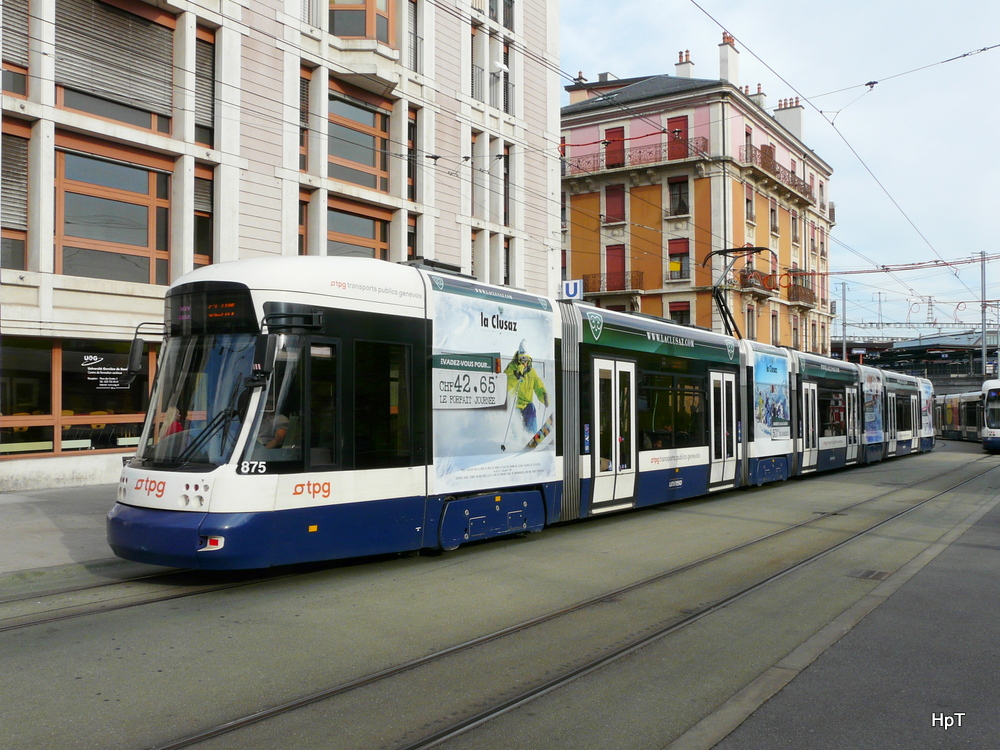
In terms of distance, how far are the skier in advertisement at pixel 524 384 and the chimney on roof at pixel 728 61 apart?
35666mm

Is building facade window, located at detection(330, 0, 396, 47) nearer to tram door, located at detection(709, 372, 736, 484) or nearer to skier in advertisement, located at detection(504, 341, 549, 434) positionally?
tram door, located at detection(709, 372, 736, 484)

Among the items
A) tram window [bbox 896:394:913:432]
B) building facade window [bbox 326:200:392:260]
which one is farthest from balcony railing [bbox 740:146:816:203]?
building facade window [bbox 326:200:392:260]

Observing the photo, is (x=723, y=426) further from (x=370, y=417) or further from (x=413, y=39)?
(x=413, y=39)

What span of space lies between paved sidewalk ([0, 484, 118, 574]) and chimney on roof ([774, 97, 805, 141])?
45.0m

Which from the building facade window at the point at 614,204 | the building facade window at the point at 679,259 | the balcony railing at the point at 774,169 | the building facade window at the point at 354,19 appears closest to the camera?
the building facade window at the point at 354,19

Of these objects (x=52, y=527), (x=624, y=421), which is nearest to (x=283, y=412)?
(x=52, y=527)

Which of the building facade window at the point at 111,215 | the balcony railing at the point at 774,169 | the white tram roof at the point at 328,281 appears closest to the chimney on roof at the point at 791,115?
the balcony railing at the point at 774,169

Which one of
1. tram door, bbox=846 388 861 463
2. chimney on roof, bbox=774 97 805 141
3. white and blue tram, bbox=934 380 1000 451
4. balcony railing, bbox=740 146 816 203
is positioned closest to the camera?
tram door, bbox=846 388 861 463

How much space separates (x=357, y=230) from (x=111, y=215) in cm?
606

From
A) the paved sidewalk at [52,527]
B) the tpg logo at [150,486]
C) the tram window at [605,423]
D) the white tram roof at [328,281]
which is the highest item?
the white tram roof at [328,281]

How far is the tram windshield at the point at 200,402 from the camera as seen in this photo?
7199 mm

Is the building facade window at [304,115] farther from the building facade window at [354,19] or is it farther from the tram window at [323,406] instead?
the tram window at [323,406]

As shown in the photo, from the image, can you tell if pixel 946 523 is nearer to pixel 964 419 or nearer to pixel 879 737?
pixel 879 737

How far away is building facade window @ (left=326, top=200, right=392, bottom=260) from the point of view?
20297 mm
